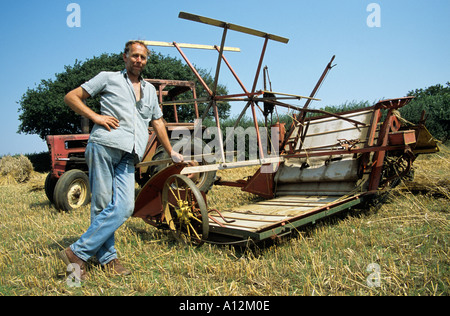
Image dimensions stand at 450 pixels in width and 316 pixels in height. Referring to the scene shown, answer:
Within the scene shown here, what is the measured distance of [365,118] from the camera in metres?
5.19

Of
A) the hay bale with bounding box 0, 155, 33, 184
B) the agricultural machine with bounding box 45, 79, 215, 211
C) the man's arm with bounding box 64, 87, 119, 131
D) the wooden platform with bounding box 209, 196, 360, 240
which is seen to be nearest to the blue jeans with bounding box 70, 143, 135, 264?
the man's arm with bounding box 64, 87, 119, 131

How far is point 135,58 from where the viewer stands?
8.79ft

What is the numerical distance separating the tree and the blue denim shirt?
1682 cm

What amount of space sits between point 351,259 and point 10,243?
12.5 feet

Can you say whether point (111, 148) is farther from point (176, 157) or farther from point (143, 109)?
point (176, 157)

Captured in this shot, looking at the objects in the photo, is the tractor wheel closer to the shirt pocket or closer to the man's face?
the shirt pocket

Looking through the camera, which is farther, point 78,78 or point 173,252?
point 78,78

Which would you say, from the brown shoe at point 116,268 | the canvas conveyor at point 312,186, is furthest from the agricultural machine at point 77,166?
the brown shoe at point 116,268

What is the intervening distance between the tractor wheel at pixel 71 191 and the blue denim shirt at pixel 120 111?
3.76 meters

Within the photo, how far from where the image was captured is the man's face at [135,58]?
266cm

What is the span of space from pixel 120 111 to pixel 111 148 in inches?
12.1

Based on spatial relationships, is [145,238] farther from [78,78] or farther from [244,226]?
[78,78]

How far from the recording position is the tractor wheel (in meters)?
5.72
